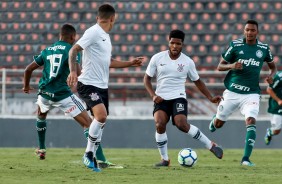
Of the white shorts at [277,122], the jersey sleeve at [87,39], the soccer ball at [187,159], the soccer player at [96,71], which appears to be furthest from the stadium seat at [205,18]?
the jersey sleeve at [87,39]

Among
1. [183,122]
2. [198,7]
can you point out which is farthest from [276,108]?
[198,7]

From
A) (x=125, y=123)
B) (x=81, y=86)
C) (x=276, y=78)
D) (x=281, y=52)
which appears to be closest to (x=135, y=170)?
(x=81, y=86)

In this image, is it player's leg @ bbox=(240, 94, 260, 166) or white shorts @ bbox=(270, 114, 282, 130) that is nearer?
player's leg @ bbox=(240, 94, 260, 166)

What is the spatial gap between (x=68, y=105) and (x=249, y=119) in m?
2.60

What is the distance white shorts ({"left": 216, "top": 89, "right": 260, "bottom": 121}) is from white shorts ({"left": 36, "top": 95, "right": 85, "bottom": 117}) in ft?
7.79

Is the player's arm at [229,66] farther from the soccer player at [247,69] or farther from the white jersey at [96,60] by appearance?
the white jersey at [96,60]

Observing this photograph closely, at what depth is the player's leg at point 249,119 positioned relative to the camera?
460 inches

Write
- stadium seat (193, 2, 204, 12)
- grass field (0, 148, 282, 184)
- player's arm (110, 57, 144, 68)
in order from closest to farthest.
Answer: grass field (0, 148, 282, 184) < player's arm (110, 57, 144, 68) < stadium seat (193, 2, 204, 12)

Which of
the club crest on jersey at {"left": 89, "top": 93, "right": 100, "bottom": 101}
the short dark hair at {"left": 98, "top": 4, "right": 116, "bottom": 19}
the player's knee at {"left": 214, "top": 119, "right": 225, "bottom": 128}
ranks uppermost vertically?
the short dark hair at {"left": 98, "top": 4, "right": 116, "bottom": 19}

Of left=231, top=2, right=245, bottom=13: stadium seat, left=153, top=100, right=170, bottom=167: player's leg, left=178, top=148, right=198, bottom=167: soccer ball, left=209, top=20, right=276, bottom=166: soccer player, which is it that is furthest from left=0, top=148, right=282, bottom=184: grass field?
left=231, top=2, right=245, bottom=13: stadium seat

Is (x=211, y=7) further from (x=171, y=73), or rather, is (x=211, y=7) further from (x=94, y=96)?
(x=94, y=96)

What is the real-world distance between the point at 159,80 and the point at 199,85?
0.59 m

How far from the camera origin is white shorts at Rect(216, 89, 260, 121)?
12.1 metres

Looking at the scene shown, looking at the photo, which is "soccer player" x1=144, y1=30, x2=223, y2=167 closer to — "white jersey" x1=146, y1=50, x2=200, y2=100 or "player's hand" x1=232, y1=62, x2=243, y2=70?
"white jersey" x1=146, y1=50, x2=200, y2=100
